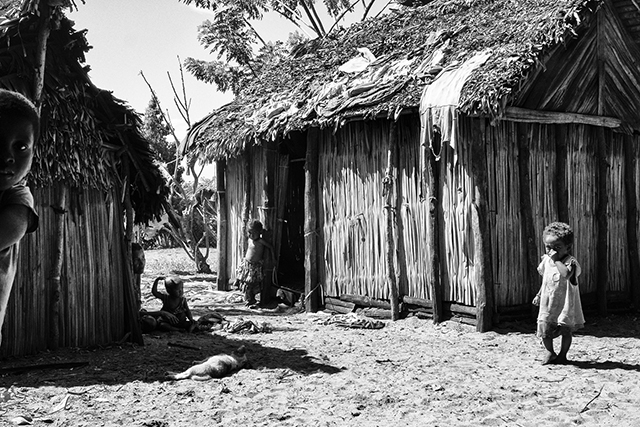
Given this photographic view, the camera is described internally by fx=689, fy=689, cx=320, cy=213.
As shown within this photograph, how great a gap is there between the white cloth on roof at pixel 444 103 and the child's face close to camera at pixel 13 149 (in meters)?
6.13

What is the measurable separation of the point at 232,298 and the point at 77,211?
16.2 feet

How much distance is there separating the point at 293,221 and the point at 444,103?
5199mm

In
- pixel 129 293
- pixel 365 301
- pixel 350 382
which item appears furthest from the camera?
pixel 365 301

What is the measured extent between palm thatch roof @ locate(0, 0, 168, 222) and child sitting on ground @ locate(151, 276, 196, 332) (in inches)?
61.3

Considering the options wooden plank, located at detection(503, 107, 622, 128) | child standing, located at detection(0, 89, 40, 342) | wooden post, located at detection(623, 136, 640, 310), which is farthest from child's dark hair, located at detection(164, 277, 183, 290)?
child standing, located at detection(0, 89, 40, 342)

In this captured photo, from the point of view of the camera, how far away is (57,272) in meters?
7.03

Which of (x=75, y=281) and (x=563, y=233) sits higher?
(x=563, y=233)

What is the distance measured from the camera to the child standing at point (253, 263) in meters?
11.2

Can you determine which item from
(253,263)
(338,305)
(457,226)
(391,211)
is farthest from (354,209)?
(253,263)

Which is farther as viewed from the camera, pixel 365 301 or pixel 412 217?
pixel 365 301

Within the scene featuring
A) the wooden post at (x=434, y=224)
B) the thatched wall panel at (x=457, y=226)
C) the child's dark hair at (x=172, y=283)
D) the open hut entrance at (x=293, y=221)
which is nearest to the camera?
the thatched wall panel at (x=457, y=226)

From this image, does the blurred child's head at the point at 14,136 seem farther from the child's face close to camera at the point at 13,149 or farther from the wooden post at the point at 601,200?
the wooden post at the point at 601,200

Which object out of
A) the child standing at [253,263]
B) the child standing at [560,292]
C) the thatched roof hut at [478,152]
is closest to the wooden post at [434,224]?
the thatched roof hut at [478,152]

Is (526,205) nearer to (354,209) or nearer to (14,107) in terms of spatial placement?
(354,209)
